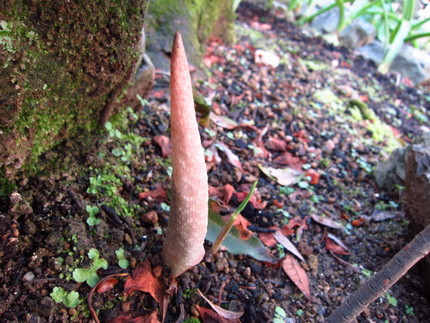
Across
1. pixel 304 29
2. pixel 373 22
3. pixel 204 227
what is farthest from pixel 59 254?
pixel 373 22

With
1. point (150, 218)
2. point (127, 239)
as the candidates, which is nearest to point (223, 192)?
point (150, 218)

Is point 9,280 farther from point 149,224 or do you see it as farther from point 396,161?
point 396,161

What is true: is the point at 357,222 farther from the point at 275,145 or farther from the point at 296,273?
the point at 275,145

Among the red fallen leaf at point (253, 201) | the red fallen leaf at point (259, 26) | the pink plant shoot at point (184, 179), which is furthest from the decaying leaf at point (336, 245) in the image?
the red fallen leaf at point (259, 26)

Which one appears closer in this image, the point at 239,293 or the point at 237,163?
the point at 239,293

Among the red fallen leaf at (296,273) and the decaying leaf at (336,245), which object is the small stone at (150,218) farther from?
the decaying leaf at (336,245)
